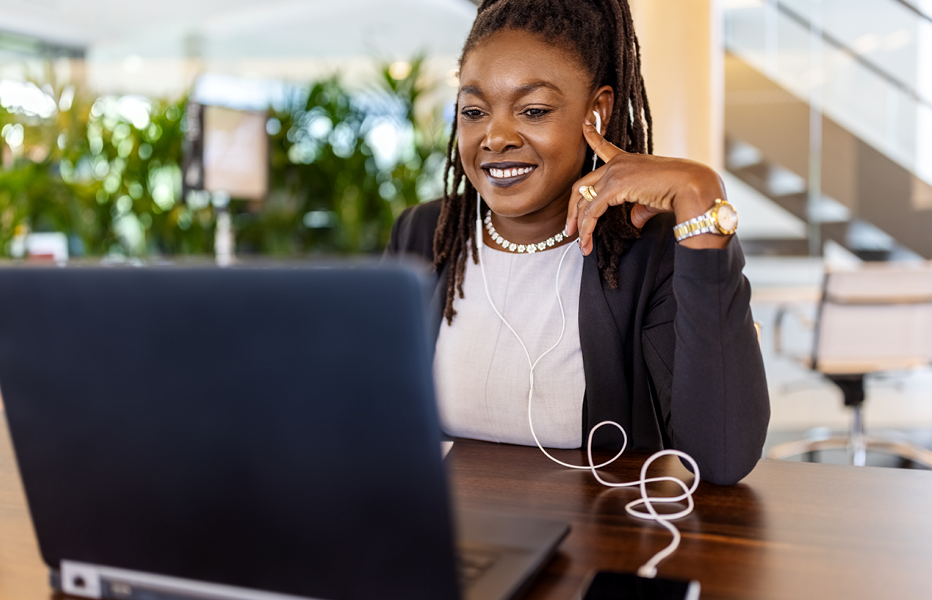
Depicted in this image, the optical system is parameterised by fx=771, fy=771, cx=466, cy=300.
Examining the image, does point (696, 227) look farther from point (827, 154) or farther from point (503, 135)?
point (827, 154)

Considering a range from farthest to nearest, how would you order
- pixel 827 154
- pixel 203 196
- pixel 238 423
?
pixel 203 196 → pixel 827 154 → pixel 238 423

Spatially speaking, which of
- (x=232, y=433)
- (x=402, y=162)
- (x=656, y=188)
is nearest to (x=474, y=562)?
(x=232, y=433)

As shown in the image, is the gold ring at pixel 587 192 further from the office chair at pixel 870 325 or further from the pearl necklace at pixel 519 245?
the office chair at pixel 870 325

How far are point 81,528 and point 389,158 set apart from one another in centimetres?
564

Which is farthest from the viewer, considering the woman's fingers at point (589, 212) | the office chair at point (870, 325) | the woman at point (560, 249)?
the office chair at point (870, 325)

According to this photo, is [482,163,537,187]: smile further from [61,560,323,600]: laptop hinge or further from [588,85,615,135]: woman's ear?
[61,560,323,600]: laptop hinge

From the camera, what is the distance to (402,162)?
203 inches

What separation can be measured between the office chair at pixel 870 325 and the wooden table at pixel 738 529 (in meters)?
2.42

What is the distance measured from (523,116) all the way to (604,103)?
17 centimetres

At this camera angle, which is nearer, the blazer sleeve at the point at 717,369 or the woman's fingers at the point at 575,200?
the blazer sleeve at the point at 717,369

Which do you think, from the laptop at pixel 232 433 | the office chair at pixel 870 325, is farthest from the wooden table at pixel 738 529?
the office chair at pixel 870 325

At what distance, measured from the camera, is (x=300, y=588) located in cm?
54

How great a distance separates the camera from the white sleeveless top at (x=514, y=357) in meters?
1.27

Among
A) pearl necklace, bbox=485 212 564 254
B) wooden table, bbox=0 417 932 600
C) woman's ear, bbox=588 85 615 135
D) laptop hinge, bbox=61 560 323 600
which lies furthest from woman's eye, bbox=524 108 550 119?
laptop hinge, bbox=61 560 323 600
